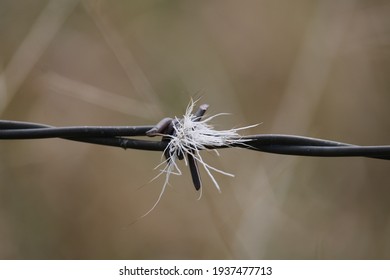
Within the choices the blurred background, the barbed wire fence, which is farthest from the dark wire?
the blurred background

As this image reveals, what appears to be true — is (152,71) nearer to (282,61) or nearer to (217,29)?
(217,29)

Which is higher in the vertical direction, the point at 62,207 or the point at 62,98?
the point at 62,98

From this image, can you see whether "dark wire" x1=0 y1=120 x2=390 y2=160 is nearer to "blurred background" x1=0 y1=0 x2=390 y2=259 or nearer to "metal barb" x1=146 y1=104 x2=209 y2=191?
"metal barb" x1=146 y1=104 x2=209 y2=191

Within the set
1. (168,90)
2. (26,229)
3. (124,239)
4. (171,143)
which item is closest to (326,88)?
(168,90)

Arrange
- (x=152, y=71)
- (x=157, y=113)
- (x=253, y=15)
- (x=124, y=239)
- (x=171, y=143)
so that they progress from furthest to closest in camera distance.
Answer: (x=253, y=15), (x=152, y=71), (x=124, y=239), (x=157, y=113), (x=171, y=143)

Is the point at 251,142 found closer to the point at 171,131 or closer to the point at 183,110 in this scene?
the point at 171,131

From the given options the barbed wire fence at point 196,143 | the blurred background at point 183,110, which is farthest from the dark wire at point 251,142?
the blurred background at point 183,110

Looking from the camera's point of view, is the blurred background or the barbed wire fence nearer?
the barbed wire fence

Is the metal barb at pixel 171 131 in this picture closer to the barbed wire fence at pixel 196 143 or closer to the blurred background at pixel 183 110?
the barbed wire fence at pixel 196 143
